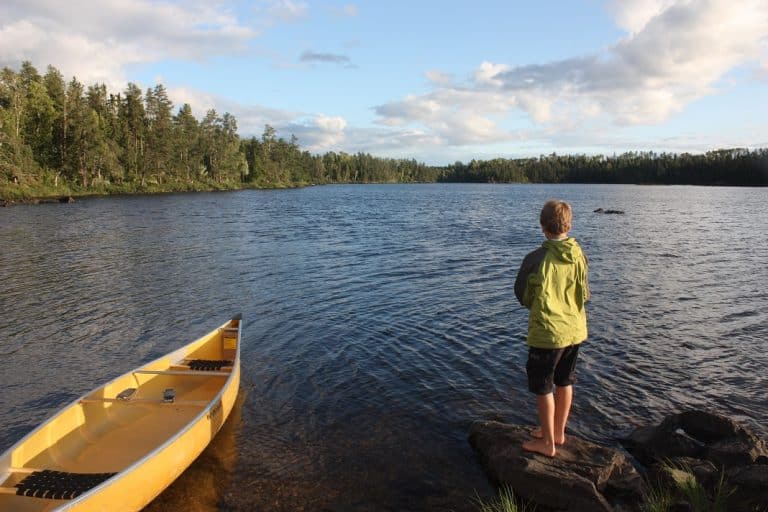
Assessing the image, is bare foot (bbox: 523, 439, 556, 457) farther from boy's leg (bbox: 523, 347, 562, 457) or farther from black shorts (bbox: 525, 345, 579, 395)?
black shorts (bbox: 525, 345, 579, 395)

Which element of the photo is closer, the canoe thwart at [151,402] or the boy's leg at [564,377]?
the boy's leg at [564,377]

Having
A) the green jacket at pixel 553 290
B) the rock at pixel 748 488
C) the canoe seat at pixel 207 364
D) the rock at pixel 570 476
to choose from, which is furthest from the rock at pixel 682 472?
the canoe seat at pixel 207 364

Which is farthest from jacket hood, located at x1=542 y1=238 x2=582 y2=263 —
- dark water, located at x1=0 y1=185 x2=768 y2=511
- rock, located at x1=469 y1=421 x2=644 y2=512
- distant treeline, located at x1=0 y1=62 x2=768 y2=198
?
distant treeline, located at x1=0 y1=62 x2=768 y2=198

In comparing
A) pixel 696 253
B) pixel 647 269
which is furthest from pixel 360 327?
pixel 696 253

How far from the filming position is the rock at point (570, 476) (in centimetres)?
600

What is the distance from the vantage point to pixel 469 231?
39031 mm

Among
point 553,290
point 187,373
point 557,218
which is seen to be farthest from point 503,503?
point 187,373

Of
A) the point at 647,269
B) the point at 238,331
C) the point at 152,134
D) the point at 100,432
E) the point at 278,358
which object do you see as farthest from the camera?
the point at 152,134

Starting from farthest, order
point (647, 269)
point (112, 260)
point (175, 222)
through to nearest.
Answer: point (175, 222) < point (112, 260) < point (647, 269)

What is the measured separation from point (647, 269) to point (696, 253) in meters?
6.86

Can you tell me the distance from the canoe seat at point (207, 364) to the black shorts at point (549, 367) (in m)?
6.43

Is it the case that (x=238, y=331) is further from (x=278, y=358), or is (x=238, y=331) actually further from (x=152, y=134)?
(x=152, y=134)

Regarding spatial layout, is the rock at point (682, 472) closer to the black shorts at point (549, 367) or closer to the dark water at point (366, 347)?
the dark water at point (366, 347)

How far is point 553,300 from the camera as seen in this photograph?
584 centimetres
